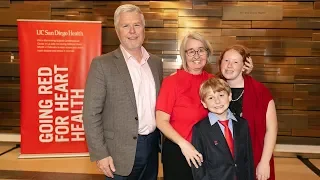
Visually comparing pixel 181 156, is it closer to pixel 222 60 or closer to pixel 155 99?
pixel 155 99

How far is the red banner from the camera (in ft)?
13.3

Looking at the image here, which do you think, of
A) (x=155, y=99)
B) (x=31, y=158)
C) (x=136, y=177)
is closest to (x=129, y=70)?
(x=155, y=99)

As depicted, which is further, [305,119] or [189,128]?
[305,119]

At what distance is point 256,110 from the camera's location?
1703 millimetres

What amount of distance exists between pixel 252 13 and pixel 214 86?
3266 mm

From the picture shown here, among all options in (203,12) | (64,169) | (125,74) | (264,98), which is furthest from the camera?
(203,12)

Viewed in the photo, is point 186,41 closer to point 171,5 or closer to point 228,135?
point 228,135

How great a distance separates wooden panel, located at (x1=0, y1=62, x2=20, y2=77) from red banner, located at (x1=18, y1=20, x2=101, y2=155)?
0.84m

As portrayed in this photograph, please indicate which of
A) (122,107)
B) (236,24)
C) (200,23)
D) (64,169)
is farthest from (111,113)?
(236,24)

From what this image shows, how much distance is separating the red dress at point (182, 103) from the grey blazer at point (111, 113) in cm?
18

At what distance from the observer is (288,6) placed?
4.54 m

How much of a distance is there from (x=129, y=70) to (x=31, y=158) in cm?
289

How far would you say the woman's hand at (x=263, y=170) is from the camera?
168cm

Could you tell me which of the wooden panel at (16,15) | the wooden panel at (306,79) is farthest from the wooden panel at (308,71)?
the wooden panel at (16,15)
